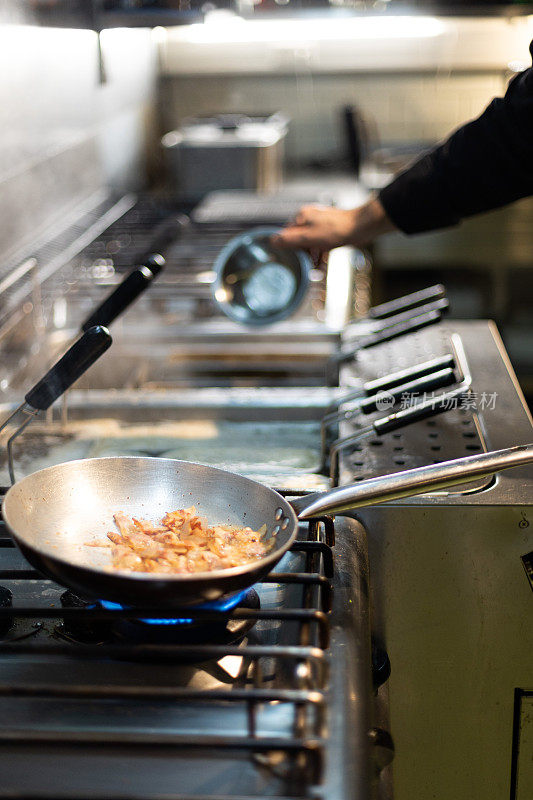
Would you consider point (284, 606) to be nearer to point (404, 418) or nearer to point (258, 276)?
point (404, 418)

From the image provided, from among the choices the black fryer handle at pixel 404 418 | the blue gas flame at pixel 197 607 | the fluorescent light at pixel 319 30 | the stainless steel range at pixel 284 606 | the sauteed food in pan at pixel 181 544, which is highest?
the fluorescent light at pixel 319 30

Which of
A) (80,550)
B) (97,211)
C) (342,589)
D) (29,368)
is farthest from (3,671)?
(97,211)

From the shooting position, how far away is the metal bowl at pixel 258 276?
1639 mm

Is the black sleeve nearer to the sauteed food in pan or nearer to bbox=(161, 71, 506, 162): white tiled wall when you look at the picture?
the sauteed food in pan

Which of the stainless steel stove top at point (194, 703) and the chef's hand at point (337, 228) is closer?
the stainless steel stove top at point (194, 703)

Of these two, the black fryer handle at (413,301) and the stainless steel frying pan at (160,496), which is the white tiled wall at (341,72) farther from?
the stainless steel frying pan at (160,496)

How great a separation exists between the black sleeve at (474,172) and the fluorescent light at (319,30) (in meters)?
2.67

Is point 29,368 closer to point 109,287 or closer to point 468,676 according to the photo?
point 109,287

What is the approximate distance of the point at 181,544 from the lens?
805 mm

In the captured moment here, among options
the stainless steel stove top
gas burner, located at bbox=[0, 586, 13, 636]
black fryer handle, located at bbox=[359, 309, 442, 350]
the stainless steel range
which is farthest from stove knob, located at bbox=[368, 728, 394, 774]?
black fryer handle, located at bbox=[359, 309, 442, 350]

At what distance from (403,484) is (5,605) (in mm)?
404

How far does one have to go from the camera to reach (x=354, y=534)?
941 millimetres

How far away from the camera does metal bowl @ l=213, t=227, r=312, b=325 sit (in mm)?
1639

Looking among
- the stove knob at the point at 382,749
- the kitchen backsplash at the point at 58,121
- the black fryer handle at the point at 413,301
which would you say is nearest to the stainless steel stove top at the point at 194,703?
the stove knob at the point at 382,749
